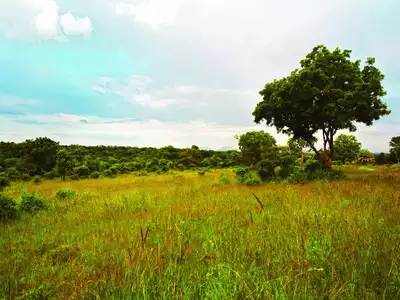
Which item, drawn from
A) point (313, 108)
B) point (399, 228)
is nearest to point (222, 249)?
point (399, 228)

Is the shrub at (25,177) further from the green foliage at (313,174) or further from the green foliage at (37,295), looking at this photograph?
the green foliage at (37,295)

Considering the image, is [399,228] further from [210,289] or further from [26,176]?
[26,176]

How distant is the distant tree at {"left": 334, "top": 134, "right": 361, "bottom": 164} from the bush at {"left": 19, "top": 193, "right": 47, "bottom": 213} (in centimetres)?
6124

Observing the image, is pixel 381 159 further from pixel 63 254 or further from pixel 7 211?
pixel 63 254

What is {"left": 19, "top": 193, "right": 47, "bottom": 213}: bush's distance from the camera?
30.6 feet

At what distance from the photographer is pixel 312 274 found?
2.71 metres

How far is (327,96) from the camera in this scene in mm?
18984

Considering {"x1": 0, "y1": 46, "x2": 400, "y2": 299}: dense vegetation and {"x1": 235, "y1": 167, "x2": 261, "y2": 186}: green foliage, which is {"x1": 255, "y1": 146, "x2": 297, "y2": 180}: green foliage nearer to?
{"x1": 235, "y1": 167, "x2": 261, "y2": 186}: green foliage

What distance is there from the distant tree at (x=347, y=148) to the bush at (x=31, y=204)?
201 feet

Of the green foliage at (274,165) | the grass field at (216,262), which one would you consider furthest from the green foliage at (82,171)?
the grass field at (216,262)

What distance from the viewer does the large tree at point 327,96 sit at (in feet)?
60.2

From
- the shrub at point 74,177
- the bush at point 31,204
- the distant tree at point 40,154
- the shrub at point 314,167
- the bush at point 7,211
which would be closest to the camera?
the bush at point 7,211

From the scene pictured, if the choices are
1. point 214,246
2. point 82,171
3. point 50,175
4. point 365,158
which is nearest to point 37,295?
point 214,246

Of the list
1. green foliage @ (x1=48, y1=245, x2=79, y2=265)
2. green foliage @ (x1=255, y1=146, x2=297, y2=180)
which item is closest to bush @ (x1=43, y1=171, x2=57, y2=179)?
green foliage @ (x1=255, y1=146, x2=297, y2=180)
